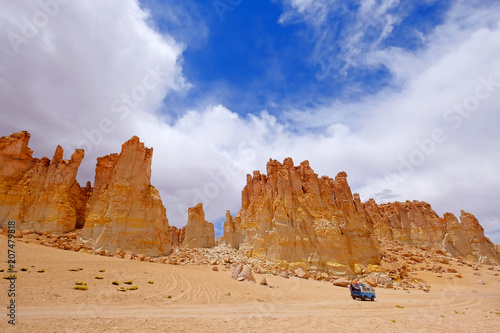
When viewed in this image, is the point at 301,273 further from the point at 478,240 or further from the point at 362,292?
the point at 478,240

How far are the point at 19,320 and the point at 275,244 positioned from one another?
29.3 meters

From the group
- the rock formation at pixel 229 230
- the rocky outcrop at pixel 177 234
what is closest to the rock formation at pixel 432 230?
the rock formation at pixel 229 230

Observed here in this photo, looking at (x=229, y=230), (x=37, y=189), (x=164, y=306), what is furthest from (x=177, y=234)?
(x=164, y=306)

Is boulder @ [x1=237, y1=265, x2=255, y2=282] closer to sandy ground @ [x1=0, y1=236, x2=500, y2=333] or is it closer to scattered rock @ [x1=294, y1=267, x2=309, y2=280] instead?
sandy ground @ [x1=0, y1=236, x2=500, y2=333]

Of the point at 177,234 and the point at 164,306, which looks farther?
the point at 177,234

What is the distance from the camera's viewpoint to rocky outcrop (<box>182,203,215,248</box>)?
53.8 m

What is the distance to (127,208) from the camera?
96.6ft

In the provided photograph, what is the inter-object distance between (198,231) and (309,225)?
90.1ft

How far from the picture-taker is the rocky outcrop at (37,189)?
27.9 metres

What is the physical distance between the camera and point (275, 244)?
115 feet

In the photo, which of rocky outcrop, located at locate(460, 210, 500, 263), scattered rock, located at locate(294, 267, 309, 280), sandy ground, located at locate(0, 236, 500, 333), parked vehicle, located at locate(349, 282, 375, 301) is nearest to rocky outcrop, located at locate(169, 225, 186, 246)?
scattered rock, located at locate(294, 267, 309, 280)

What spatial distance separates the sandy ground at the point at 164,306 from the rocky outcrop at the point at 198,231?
32794 millimetres

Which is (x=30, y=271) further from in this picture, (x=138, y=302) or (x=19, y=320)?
(x=19, y=320)

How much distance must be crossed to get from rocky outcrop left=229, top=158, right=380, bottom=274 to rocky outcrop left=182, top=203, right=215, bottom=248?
542 inches
